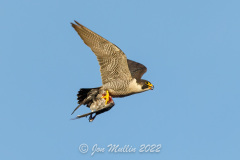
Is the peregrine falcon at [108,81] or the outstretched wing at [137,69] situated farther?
the outstretched wing at [137,69]

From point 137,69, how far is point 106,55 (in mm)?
2850

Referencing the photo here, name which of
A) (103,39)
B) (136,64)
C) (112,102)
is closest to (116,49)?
(103,39)

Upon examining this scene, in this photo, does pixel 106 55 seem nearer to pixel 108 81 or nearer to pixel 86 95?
pixel 108 81

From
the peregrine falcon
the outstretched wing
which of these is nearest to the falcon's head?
the peregrine falcon

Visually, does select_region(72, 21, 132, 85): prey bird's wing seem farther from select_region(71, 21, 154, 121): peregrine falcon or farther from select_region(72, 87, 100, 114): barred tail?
select_region(72, 87, 100, 114): barred tail

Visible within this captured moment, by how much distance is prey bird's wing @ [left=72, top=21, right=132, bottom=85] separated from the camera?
11.8 metres

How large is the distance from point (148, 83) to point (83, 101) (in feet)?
6.56

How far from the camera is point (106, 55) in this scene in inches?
485

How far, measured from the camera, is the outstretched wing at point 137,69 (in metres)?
14.5

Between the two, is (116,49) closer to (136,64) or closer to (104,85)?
(104,85)

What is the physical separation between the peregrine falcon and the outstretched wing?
1033 mm

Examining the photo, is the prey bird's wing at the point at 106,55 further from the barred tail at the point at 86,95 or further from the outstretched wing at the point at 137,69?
the outstretched wing at the point at 137,69

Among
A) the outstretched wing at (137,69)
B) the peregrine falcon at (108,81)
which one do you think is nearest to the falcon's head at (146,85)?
the peregrine falcon at (108,81)

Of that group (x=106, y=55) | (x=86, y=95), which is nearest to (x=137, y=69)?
(x=86, y=95)
